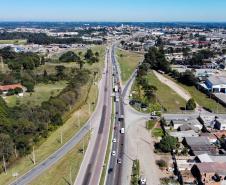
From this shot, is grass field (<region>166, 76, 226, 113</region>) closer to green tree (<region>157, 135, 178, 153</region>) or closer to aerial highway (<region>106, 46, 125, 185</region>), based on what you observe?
aerial highway (<region>106, 46, 125, 185</region>)

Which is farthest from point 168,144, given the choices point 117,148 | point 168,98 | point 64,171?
point 168,98

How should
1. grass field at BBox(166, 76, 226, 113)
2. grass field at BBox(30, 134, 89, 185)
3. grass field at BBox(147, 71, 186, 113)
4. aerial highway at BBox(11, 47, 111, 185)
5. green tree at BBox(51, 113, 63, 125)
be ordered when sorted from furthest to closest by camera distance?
grass field at BBox(147, 71, 186, 113)
grass field at BBox(166, 76, 226, 113)
green tree at BBox(51, 113, 63, 125)
aerial highway at BBox(11, 47, 111, 185)
grass field at BBox(30, 134, 89, 185)

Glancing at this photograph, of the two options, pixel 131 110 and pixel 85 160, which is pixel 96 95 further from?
pixel 85 160

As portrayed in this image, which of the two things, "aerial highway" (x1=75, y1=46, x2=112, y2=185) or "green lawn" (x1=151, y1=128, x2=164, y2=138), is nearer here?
"aerial highway" (x1=75, y1=46, x2=112, y2=185)

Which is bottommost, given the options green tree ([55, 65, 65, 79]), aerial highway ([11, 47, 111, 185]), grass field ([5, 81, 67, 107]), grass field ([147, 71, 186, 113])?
grass field ([5, 81, 67, 107])

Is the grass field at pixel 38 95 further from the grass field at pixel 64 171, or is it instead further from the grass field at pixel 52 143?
the grass field at pixel 64 171

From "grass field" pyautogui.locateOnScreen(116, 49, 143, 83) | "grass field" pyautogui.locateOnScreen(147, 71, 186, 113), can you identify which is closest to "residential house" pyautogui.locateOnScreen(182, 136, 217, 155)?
"grass field" pyautogui.locateOnScreen(147, 71, 186, 113)

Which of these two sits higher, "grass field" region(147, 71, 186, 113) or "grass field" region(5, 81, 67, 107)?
"grass field" region(147, 71, 186, 113)

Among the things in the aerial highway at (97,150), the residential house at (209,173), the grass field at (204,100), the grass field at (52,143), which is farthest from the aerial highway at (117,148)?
the grass field at (204,100)
